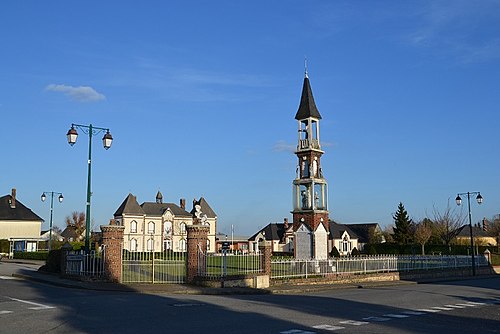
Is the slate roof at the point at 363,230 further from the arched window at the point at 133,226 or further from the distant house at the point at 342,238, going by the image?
the arched window at the point at 133,226

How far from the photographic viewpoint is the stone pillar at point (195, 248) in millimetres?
23188

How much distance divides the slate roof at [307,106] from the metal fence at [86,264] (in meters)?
16.7

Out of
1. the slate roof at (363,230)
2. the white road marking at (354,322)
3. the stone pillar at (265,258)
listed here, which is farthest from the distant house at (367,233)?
the white road marking at (354,322)

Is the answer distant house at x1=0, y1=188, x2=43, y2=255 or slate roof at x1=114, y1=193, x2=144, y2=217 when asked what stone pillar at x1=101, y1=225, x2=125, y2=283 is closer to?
distant house at x1=0, y1=188, x2=43, y2=255

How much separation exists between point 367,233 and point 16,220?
2265 inches

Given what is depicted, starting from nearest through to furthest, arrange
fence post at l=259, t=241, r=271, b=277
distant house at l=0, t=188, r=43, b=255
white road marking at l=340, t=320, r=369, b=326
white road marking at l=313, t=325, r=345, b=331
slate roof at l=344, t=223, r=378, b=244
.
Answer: white road marking at l=313, t=325, r=345, b=331
white road marking at l=340, t=320, r=369, b=326
fence post at l=259, t=241, r=271, b=277
distant house at l=0, t=188, r=43, b=255
slate roof at l=344, t=223, r=378, b=244

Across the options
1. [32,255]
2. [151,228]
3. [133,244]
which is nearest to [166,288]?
[32,255]

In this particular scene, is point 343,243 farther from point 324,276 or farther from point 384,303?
point 384,303

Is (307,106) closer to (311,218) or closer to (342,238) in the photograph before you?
(311,218)

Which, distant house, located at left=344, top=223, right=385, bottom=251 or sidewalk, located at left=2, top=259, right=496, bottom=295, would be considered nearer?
sidewalk, located at left=2, top=259, right=496, bottom=295

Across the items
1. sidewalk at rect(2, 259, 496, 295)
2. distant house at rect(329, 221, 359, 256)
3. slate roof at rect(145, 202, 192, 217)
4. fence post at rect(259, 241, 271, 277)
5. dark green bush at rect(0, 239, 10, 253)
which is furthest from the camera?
slate roof at rect(145, 202, 192, 217)

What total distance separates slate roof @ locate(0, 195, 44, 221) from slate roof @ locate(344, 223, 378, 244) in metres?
53.1

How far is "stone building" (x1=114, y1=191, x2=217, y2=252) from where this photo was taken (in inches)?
3585

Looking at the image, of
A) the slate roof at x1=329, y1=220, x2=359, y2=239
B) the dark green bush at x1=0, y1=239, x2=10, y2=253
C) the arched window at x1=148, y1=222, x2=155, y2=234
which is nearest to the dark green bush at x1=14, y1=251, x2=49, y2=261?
the dark green bush at x1=0, y1=239, x2=10, y2=253
